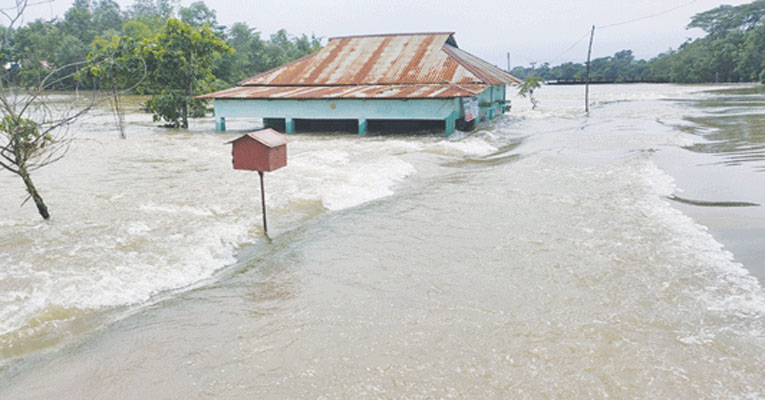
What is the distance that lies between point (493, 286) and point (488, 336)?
3.88 ft

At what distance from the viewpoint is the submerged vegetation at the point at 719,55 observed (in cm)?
5803

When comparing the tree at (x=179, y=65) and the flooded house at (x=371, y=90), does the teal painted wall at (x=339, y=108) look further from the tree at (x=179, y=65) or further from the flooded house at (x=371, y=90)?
the tree at (x=179, y=65)

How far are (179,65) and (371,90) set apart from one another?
8447 mm

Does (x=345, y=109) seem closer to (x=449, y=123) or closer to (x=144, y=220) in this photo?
(x=449, y=123)

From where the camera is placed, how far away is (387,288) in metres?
5.63

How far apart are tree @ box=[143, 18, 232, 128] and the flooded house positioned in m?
1.37

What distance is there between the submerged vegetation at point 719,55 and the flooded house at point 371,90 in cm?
4692

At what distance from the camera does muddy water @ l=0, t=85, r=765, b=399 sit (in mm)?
3955

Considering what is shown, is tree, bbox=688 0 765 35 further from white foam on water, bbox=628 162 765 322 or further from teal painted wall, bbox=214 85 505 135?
white foam on water, bbox=628 162 765 322

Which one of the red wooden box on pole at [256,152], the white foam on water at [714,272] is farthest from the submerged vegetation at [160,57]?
the white foam on water at [714,272]

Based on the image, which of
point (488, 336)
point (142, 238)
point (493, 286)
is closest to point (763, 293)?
point (493, 286)

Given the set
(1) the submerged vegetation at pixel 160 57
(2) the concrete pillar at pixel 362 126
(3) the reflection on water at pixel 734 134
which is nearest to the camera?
(1) the submerged vegetation at pixel 160 57

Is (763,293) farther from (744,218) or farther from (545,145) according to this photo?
(545,145)

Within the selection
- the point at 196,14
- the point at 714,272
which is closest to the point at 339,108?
the point at 714,272
